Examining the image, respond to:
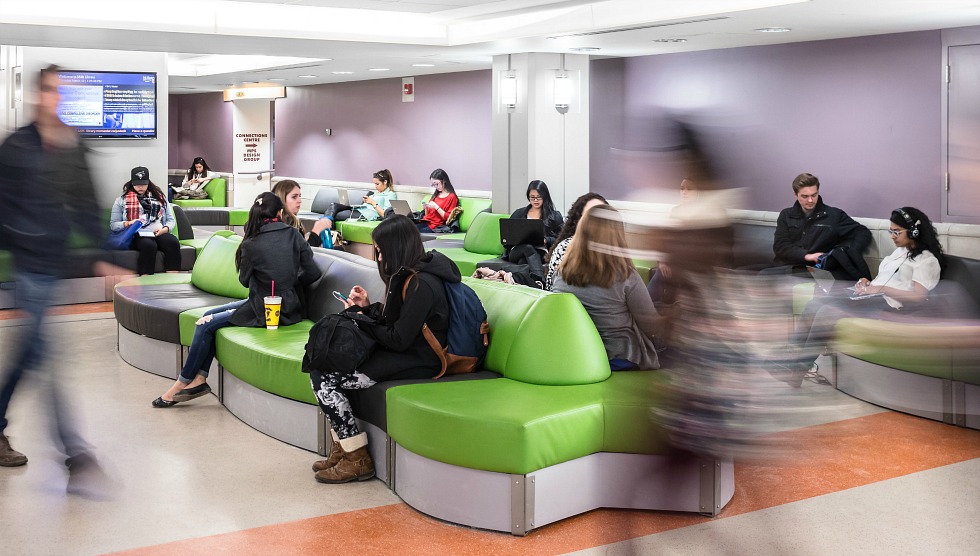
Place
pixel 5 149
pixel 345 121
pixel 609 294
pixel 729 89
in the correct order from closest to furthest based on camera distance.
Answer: pixel 5 149 → pixel 609 294 → pixel 729 89 → pixel 345 121

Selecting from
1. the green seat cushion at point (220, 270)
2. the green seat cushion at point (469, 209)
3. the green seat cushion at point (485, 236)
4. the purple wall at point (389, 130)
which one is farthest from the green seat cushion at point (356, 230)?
the green seat cushion at point (220, 270)

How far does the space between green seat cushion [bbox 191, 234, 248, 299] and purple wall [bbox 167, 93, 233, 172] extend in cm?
1346

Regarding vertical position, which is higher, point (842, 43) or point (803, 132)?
point (842, 43)

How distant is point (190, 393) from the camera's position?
6.06m

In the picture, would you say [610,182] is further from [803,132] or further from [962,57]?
[962,57]

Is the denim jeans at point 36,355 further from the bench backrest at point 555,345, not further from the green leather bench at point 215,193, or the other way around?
the green leather bench at point 215,193

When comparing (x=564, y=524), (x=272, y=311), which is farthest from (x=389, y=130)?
(x=564, y=524)

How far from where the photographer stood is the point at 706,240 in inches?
114

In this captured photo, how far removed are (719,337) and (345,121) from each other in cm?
1450

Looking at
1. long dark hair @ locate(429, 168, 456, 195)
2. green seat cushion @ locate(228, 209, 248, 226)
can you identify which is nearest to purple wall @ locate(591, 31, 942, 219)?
long dark hair @ locate(429, 168, 456, 195)

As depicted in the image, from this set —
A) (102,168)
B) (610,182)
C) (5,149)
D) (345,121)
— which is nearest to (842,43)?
(610,182)

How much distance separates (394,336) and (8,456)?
203 centimetres

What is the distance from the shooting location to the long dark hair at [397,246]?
15.1ft

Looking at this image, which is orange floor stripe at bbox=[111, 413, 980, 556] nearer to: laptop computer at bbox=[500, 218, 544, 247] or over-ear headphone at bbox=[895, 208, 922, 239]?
over-ear headphone at bbox=[895, 208, 922, 239]
